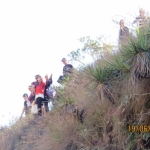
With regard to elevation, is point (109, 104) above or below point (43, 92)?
below

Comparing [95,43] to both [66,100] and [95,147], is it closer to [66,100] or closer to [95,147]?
[66,100]

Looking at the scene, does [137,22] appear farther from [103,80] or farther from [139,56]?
[103,80]

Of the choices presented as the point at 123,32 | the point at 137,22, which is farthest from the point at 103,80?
the point at 137,22

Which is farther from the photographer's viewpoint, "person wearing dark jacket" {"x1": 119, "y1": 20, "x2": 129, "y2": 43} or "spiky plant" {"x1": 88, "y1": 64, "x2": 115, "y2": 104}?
"person wearing dark jacket" {"x1": 119, "y1": 20, "x2": 129, "y2": 43}

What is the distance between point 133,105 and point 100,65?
134 centimetres

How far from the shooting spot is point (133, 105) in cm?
883

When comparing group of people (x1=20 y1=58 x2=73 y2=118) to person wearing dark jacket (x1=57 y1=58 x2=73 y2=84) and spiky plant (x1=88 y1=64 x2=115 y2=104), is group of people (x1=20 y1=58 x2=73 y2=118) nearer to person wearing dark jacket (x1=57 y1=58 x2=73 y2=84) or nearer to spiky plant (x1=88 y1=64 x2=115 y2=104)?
person wearing dark jacket (x1=57 y1=58 x2=73 y2=84)

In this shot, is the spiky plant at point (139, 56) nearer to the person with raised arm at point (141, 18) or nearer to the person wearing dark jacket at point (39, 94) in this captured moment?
the person with raised arm at point (141, 18)

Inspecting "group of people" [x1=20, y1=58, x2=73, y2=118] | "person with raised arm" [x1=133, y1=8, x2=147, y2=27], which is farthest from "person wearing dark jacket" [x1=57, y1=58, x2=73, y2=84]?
"person with raised arm" [x1=133, y1=8, x2=147, y2=27]

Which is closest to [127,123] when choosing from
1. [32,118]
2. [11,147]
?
[32,118]

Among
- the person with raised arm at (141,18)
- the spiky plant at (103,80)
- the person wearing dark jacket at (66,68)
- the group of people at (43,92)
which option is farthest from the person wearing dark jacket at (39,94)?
the person with raised arm at (141,18)
